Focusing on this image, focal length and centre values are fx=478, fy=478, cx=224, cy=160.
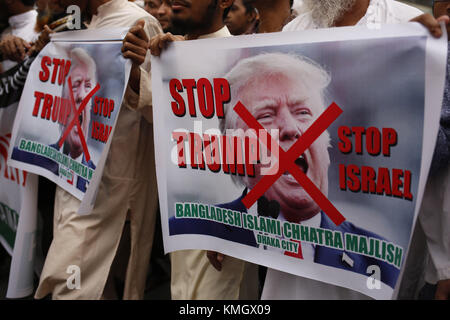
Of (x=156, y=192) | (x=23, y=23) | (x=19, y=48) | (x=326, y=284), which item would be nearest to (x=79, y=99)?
(x=156, y=192)

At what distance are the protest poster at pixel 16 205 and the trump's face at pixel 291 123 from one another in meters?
1.54

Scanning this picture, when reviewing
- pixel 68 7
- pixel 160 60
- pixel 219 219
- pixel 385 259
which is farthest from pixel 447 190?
pixel 68 7

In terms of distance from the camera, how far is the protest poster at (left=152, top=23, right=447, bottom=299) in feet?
4.28

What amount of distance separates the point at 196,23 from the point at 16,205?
1593mm

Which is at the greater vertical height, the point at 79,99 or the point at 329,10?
the point at 329,10

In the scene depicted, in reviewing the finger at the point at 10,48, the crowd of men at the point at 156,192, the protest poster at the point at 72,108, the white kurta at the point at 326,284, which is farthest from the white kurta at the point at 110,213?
the white kurta at the point at 326,284

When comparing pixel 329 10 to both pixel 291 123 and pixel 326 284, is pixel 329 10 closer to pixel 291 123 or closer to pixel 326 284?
pixel 291 123

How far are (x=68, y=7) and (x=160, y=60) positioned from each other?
31.3 inches

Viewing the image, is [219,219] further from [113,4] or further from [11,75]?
[11,75]

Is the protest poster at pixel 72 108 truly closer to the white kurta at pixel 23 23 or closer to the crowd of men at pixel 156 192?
the crowd of men at pixel 156 192

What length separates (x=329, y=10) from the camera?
1723 millimetres

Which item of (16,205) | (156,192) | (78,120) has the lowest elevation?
(16,205)
